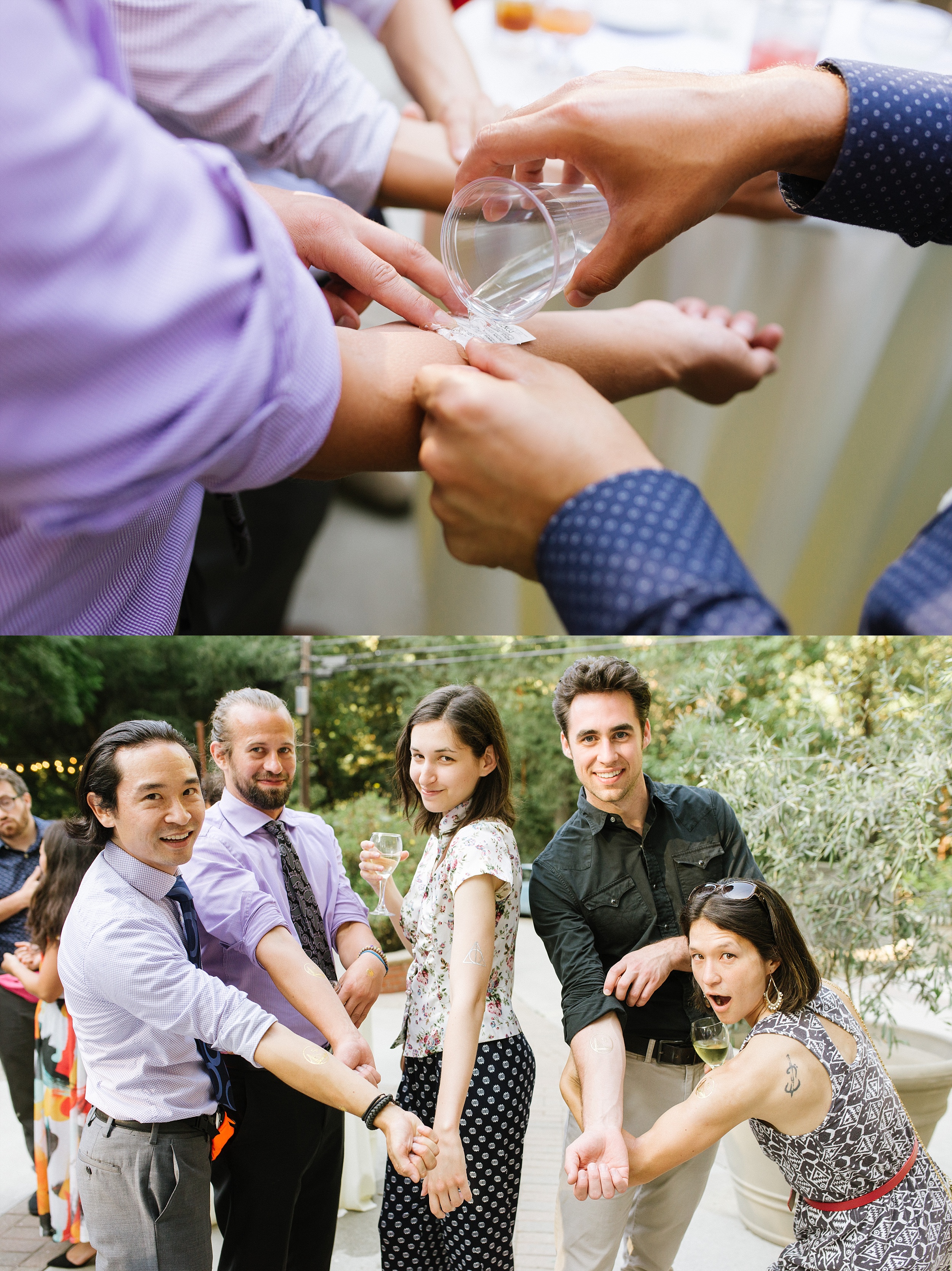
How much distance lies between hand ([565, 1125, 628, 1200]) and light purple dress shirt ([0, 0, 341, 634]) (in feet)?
2.20

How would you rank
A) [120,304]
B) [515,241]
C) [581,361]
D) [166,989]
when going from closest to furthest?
[120,304], [166,989], [515,241], [581,361]

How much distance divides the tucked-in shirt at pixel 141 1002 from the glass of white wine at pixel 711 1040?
40 cm

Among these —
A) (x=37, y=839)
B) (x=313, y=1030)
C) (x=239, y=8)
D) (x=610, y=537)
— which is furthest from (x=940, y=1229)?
(x=239, y=8)

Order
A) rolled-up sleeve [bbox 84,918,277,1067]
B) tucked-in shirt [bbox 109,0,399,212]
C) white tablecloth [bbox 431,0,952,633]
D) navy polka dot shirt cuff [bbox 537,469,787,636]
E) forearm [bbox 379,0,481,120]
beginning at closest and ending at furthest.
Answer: navy polka dot shirt cuff [bbox 537,469,787,636] < rolled-up sleeve [bbox 84,918,277,1067] < tucked-in shirt [bbox 109,0,399,212] < forearm [bbox 379,0,481,120] < white tablecloth [bbox 431,0,952,633]

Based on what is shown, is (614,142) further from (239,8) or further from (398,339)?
(239,8)

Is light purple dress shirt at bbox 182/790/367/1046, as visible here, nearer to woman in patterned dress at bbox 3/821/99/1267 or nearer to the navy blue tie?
the navy blue tie

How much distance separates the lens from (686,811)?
920 mm

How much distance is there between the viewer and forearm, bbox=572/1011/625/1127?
0.87 m

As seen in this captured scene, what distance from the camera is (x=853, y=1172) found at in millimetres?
917

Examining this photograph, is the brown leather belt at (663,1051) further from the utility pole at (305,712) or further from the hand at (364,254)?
the hand at (364,254)

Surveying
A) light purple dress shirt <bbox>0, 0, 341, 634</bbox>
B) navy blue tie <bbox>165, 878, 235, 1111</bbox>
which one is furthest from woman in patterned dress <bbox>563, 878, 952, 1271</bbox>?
light purple dress shirt <bbox>0, 0, 341, 634</bbox>

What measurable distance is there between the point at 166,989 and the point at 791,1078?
59cm

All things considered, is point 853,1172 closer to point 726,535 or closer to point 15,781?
point 726,535

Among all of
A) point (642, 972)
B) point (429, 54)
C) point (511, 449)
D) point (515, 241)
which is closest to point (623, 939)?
point (642, 972)
